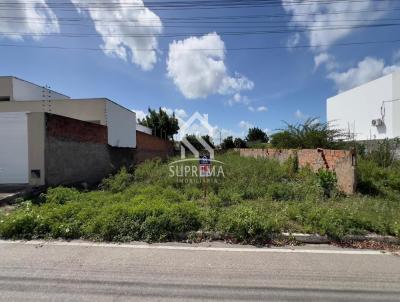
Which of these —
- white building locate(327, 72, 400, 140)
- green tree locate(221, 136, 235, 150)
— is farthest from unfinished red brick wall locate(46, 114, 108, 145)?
green tree locate(221, 136, 235, 150)

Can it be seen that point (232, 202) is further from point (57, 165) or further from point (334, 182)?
point (57, 165)

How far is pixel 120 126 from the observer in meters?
17.5

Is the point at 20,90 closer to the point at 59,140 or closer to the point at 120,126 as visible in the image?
the point at 120,126

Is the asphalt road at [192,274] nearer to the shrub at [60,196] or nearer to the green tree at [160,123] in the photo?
the shrub at [60,196]

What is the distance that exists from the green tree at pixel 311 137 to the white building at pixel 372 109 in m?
4.87

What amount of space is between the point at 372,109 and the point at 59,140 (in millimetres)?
23288

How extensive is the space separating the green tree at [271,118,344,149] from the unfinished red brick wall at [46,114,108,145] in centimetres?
998

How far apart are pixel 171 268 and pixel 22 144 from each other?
8.47 m

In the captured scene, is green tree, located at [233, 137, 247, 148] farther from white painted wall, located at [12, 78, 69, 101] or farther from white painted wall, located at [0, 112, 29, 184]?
white painted wall, located at [0, 112, 29, 184]

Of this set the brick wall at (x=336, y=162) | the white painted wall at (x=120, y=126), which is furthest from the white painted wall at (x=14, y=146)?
the brick wall at (x=336, y=162)

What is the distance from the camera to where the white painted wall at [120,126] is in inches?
627

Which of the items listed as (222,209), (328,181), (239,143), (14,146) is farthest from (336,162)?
(239,143)

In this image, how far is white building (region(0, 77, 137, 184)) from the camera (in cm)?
948

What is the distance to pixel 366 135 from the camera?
79.9 feet
